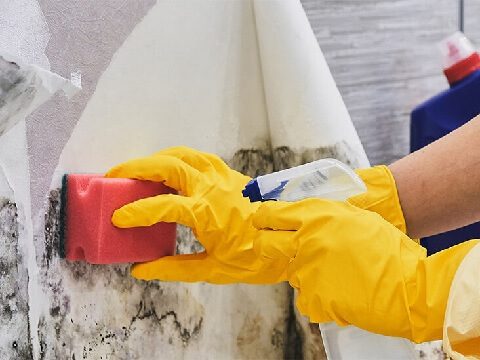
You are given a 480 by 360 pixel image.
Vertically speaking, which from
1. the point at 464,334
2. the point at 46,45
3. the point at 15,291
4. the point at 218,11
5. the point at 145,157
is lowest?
the point at 464,334

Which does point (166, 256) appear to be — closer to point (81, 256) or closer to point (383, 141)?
point (81, 256)

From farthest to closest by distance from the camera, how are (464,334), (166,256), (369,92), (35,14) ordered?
(369,92) < (166,256) < (35,14) < (464,334)

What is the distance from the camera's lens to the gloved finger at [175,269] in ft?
3.64

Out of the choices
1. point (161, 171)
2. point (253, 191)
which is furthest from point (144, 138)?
point (253, 191)

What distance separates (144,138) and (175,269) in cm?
25

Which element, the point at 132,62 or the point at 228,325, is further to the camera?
the point at 228,325

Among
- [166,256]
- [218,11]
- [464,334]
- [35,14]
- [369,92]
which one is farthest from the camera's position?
[369,92]

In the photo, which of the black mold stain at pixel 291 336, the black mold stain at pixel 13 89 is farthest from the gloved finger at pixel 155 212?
the black mold stain at pixel 291 336

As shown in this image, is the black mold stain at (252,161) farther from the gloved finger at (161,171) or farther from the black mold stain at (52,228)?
the black mold stain at (52,228)

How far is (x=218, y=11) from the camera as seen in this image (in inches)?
51.4

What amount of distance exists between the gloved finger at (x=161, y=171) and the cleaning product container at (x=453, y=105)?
813 millimetres

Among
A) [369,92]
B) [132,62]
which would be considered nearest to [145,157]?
[132,62]

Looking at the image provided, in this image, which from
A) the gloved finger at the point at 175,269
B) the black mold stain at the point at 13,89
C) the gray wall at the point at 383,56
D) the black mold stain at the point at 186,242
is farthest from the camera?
the gray wall at the point at 383,56

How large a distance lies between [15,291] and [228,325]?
0.49 meters
